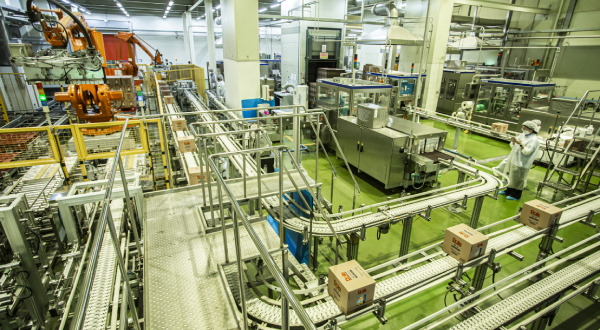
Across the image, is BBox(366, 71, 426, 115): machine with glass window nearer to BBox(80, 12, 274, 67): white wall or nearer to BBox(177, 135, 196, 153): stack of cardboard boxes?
BBox(177, 135, 196, 153): stack of cardboard boxes

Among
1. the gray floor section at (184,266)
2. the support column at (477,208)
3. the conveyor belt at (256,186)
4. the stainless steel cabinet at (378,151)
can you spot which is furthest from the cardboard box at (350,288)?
the stainless steel cabinet at (378,151)

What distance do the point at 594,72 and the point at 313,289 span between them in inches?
558

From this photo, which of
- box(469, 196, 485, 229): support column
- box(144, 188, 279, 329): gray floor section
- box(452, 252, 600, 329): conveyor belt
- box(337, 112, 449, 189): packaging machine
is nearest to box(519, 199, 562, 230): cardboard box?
box(452, 252, 600, 329): conveyor belt

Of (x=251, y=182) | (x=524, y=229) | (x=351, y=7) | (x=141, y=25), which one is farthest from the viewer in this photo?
(x=141, y=25)

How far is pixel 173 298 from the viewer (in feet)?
7.86

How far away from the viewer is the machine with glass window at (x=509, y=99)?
9078 millimetres

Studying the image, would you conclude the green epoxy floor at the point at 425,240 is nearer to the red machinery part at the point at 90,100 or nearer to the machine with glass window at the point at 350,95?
the machine with glass window at the point at 350,95

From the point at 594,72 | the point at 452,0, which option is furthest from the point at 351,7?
the point at 594,72

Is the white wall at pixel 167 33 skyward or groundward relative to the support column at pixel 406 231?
skyward

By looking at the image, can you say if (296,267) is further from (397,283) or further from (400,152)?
(400,152)

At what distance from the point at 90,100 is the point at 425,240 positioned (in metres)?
7.09

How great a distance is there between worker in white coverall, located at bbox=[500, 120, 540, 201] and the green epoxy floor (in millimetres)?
327

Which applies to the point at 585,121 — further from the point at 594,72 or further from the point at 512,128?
the point at 594,72

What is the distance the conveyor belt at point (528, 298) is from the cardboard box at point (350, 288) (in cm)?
83
